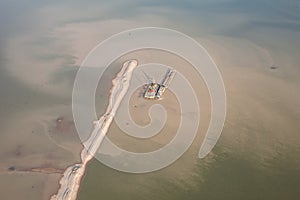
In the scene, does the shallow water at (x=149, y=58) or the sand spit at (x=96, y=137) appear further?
the shallow water at (x=149, y=58)

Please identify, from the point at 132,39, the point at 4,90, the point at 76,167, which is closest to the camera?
the point at 76,167

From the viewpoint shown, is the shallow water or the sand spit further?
the shallow water

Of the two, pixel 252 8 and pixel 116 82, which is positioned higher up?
pixel 252 8

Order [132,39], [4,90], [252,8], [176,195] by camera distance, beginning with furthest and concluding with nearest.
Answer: [252,8] → [132,39] → [4,90] → [176,195]

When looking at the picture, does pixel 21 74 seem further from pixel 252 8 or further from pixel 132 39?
pixel 252 8

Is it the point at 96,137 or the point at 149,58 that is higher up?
the point at 149,58

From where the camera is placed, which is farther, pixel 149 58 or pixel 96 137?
pixel 149 58

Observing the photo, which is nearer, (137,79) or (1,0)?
(137,79)

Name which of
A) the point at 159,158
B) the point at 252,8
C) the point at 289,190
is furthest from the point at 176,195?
the point at 252,8
